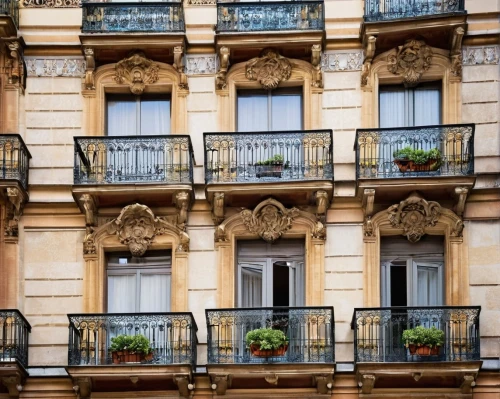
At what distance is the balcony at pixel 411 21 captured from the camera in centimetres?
2758

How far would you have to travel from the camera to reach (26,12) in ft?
94.4

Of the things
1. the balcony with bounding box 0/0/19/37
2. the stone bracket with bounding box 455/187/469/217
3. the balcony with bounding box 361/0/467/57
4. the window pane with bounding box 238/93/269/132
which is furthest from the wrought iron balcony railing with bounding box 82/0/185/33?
the stone bracket with bounding box 455/187/469/217

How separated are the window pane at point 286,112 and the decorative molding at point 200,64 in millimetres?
1386

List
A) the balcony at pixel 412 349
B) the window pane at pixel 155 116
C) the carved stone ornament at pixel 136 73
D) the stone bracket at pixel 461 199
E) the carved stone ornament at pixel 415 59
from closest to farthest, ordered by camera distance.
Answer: the balcony at pixel 412 349
the stone bracket at pixel 461 199
the carved stone ornament at pixel 415 59
the carved stone ornament at pixel 136 73
the window pane at pixel 155 116

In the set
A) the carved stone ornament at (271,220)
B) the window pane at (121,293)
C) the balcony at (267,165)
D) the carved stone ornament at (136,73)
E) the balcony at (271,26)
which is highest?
the balcony at (271,26)

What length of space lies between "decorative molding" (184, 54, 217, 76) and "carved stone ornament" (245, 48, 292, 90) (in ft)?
2.30

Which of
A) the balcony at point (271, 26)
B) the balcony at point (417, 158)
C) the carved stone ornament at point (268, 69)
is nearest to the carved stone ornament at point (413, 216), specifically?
the balcony at point (417, 158)

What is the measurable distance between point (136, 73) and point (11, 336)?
19.3ft

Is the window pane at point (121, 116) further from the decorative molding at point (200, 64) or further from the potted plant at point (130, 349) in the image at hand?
the potted plant at point (130, 349)

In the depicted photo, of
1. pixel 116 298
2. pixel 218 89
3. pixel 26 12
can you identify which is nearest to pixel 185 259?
pixel 116 298

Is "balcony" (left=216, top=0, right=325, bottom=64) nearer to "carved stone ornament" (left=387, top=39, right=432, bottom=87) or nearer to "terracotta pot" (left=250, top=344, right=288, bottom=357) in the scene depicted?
"carved stone ornament" (left=387, top=39, right=432, bottom=87)

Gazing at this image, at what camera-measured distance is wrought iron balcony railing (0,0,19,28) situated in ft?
92.2

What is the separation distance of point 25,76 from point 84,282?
173 inches

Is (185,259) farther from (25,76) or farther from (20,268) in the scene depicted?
(25,76)
